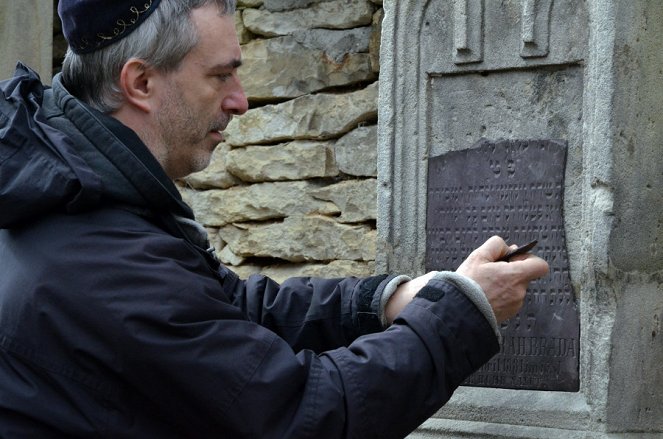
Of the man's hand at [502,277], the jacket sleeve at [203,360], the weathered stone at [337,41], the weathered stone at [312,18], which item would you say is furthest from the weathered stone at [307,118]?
the jacket sleeve at [203,360]

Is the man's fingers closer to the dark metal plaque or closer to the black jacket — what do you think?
the black jacket

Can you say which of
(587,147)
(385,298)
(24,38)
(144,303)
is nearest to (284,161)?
(24,38)

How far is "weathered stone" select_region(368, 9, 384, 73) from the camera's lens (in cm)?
455

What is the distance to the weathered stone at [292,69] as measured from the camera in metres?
4.66

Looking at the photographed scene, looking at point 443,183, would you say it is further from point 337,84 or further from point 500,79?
point 337,84

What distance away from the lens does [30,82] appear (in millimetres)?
2260

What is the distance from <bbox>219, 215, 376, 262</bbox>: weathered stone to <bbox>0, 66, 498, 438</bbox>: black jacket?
237 cm

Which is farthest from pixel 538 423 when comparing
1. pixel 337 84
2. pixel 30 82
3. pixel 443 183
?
pixel 337 84

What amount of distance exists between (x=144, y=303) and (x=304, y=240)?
2730 mm

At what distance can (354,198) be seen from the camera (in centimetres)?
460

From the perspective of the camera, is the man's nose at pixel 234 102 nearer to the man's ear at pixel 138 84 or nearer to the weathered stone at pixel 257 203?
the man's ear at pixel 138 84

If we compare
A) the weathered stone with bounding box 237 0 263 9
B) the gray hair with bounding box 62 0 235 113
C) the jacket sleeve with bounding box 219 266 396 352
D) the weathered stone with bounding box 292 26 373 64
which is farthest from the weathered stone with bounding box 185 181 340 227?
the gray hair with bounding box 62 0 235 113

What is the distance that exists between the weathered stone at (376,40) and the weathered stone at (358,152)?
0.24 metres

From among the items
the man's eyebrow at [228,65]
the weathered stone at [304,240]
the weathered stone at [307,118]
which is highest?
the man's eyebrow at [228,65]
